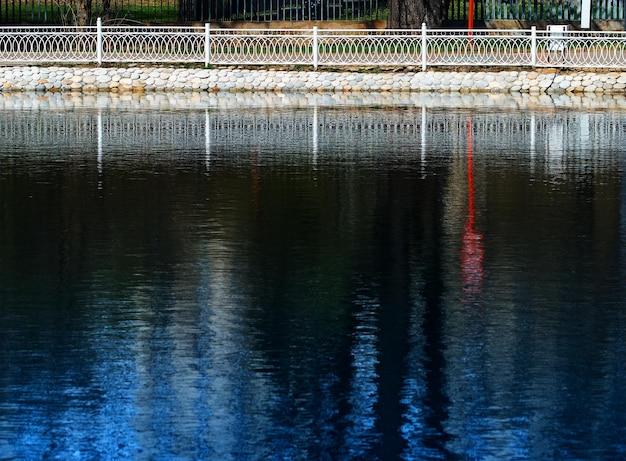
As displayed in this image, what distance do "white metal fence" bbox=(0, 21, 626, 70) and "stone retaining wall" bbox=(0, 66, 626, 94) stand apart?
0.42 meters

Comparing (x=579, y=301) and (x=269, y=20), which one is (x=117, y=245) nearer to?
(x=579, y=301)

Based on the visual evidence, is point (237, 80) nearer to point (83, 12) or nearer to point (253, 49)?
point (253, 49)

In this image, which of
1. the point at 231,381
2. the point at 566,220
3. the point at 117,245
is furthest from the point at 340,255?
the point at 231,381

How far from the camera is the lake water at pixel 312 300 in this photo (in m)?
7.67

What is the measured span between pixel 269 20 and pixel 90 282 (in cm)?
2685

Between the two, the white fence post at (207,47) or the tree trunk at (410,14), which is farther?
the tree trunk at (410,14)

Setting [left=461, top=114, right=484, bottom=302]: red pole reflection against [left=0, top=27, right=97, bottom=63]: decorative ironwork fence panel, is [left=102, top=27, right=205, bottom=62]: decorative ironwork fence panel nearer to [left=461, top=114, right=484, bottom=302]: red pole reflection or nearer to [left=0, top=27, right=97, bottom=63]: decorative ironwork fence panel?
[left=0, top=27, right=97, bottom=63]: decorative ironwork fence panel

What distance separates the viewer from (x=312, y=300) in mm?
10695

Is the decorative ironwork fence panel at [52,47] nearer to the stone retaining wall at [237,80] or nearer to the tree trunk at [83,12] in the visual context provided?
the stone retaining wall at [237,80]

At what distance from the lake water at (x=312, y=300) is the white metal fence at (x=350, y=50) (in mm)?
10060

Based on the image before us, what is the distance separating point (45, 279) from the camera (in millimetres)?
11500

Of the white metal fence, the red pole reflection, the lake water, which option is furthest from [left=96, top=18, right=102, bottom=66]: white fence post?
the red pole reflection

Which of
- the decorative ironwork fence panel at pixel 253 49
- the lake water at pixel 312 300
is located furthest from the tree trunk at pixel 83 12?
the lake water at pixel 312 300

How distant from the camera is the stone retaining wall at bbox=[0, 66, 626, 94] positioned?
3056 centimetres
